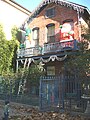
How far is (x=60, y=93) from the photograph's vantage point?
Result: 1282 cm

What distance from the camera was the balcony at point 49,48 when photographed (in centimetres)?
1888

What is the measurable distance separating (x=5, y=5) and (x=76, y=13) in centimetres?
889

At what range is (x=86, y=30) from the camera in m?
15.2

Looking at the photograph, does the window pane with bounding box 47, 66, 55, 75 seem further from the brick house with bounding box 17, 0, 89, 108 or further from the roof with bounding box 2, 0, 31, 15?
the roof with bounding box 2, 0, 31, 15

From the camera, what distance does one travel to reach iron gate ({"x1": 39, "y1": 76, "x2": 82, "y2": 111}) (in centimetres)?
1238

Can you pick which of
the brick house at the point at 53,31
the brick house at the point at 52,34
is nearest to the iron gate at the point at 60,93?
the brick house at the point at 52,34

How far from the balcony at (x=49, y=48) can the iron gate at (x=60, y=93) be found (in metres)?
6.03

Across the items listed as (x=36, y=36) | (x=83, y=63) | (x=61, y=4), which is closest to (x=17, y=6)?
(x=36, y=36)

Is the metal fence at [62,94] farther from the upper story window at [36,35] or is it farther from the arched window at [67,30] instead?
the upper story window at [36,35]

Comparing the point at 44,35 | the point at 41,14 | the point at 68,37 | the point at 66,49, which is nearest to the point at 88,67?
the point at 66,49

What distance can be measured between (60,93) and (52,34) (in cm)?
1048

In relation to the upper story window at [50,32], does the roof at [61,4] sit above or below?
above

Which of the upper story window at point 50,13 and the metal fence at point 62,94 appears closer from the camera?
the metal fence at point 62,94

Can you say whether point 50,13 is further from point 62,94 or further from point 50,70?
point 62,94
